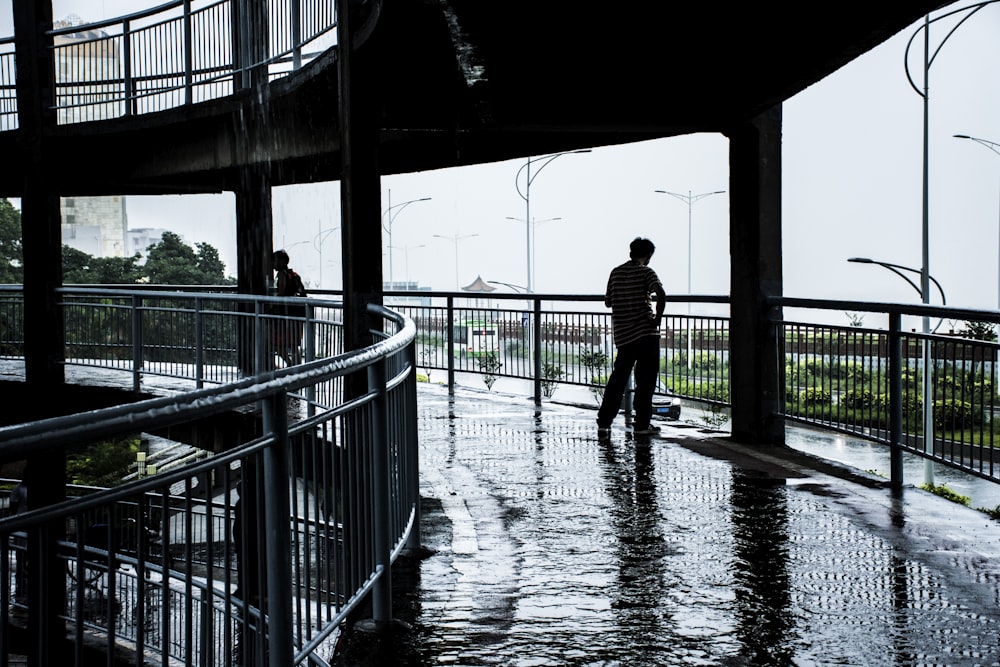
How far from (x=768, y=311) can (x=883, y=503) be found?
320cm

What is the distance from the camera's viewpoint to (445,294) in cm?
1566

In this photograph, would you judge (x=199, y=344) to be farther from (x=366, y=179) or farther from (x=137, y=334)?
(x=366, y=179)

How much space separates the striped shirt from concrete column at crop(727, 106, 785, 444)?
88cm

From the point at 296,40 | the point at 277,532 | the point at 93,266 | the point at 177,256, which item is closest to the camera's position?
the point at 277,532

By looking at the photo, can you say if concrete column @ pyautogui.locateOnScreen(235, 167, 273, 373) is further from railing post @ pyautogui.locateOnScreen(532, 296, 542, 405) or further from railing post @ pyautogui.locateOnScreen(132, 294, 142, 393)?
railing post @ pyautogui.locateOnScreen(532, 296, 542, 405)


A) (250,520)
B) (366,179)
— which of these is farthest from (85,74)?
(250,520)

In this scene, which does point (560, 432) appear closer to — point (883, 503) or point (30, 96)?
point (883, 503)

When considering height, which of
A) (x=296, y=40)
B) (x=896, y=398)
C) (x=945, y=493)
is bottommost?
(x=945, y=493)

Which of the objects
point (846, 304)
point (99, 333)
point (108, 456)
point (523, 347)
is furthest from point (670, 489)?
point (108, 456)

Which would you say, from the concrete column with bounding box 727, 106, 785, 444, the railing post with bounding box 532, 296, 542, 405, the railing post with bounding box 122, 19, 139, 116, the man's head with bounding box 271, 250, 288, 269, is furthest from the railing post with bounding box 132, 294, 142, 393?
the concrete column with bounding box 727, 106, 785, 444

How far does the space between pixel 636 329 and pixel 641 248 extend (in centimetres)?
88

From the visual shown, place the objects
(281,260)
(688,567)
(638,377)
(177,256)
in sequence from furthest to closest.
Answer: (177,256) < (281,260) < (638,377) < (688,567)

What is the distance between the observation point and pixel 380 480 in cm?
496

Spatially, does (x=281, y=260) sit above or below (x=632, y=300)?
above
